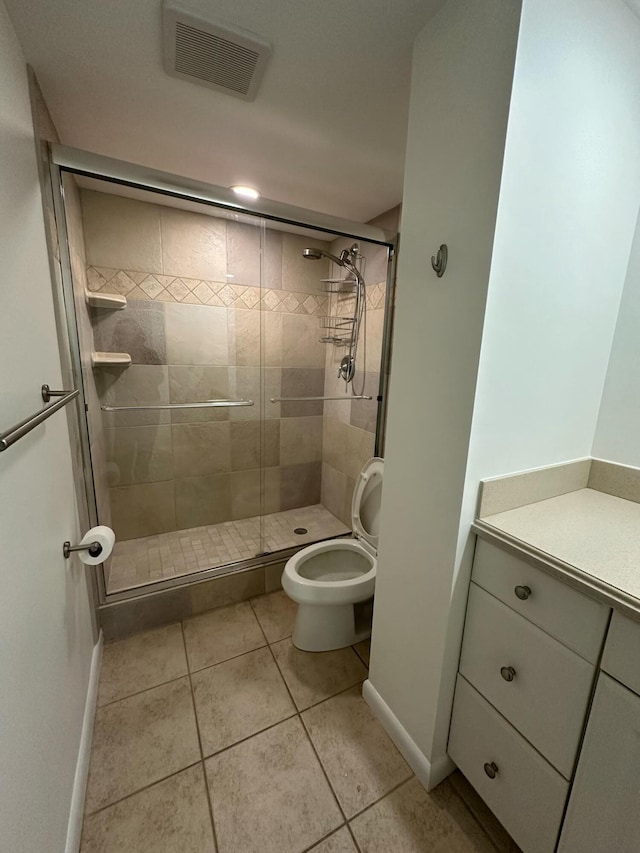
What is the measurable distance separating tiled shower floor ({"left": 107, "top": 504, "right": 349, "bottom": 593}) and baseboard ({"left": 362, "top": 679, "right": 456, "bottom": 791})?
103cm

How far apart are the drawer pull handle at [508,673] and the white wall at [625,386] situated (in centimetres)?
81

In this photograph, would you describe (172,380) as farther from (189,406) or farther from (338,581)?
(338,581)

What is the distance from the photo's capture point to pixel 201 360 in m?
2.35

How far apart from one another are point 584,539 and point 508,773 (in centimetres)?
66

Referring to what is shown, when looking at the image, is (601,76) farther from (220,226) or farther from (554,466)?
(220,226)

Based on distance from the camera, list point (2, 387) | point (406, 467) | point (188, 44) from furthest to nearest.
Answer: point (406, 467)
point (188, 44)
point (2, 387)

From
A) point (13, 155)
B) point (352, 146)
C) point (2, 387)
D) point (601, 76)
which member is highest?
point (352, 146)

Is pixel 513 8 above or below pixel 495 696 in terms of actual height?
above

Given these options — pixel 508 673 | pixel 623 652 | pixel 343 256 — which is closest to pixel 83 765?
pixel 508 673

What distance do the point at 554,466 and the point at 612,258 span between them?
0.68 meters

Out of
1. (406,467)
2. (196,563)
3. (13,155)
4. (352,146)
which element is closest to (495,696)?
(406,467)

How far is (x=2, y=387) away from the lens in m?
0.67

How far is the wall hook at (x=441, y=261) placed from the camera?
0.92m

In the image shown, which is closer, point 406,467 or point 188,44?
point 188,44
